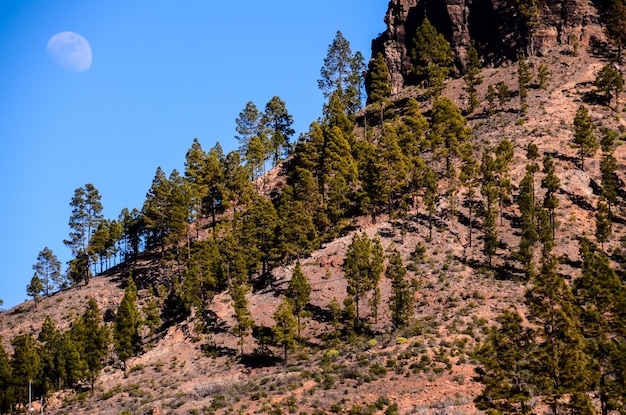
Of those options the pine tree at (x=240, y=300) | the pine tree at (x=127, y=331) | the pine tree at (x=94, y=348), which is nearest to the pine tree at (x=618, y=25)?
the pine tree at (x=240, y=300)

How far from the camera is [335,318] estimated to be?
7525 cm

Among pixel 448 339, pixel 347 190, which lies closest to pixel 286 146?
pixel 347 190

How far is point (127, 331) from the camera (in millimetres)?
84625

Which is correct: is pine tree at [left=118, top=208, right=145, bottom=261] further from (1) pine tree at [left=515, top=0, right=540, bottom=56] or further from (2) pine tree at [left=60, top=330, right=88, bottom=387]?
(1) pine tree at [left=515, top=0, right=540, bottom=56]

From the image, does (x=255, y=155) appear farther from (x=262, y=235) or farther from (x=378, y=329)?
(x=378, y=329)

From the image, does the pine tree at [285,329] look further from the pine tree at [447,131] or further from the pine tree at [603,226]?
the pine tree at [603,226]

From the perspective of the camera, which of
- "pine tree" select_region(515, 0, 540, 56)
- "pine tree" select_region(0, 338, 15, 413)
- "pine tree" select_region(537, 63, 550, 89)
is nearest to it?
"pine tree" select_region(0, 338, 15, 413)

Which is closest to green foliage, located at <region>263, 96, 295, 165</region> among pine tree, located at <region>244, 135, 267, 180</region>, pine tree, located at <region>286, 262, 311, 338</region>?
pine tree, located at <region>244, 135, 267, 180</region>

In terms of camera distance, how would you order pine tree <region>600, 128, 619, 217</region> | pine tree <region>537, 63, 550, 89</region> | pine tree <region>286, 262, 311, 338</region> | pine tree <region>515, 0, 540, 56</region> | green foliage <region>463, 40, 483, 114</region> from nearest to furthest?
pine tree <region>286, 262, 311, 338</region>
pine tree <region>600, 128, 619, 217</region>
green foliage <region>463, 40, 483, 114</region>
pine tree <region>537, 63, 550, 89</region>
pine tree <region>515, 0, 540, 56</region>

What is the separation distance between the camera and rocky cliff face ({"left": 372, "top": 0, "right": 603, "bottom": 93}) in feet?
437

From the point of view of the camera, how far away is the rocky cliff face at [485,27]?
133125mm

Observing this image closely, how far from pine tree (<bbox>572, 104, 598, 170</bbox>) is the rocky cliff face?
126 ft

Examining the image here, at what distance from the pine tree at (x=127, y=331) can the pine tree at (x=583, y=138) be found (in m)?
67.8

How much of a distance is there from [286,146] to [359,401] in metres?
86.0
